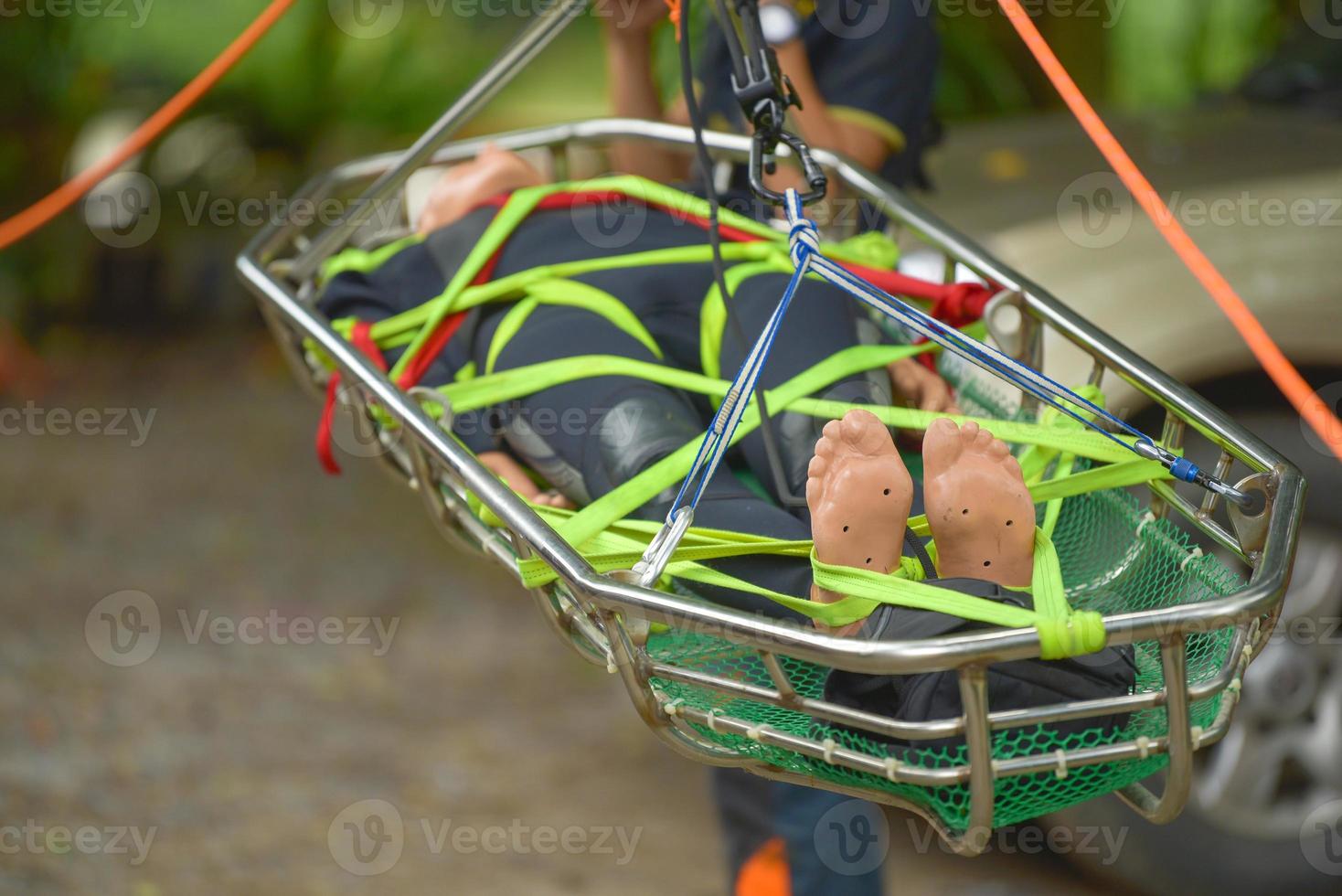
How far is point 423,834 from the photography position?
2578mm

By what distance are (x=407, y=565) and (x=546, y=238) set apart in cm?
211

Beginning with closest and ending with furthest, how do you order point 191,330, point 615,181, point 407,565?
point 615,181
point 407,565
point 191,330

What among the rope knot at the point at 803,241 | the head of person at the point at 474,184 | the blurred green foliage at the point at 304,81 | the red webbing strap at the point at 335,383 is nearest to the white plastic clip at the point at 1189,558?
the rope knot at the point at 803,241

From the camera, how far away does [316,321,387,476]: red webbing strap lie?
153 centimetres

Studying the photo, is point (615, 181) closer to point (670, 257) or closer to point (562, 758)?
point (670, 257)

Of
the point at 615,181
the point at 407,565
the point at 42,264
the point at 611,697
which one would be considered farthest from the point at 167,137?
the point at 615,181

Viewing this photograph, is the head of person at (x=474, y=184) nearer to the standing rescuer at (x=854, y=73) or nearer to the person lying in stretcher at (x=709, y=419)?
the person lying in stretcher at (x=709, y=419)

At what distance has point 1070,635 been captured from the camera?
0.97 m

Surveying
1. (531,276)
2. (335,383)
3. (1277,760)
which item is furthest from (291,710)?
(1277,760)

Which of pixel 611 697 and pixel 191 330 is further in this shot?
pixel 191 330

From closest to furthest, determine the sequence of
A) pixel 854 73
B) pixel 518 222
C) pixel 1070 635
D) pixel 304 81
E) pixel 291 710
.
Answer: pixel 1070 635 → pixel 518 222 → pixel 854 73 → pixel 291 710 → pixel 304 81

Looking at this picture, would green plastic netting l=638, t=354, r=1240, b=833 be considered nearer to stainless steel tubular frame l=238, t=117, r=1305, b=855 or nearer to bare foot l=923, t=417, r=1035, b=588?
stainless steel tubular frame l=238, t=117, r=1305, b=855

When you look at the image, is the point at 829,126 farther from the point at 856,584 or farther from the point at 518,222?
the point at 856,584

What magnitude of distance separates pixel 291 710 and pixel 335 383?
1.63 m
